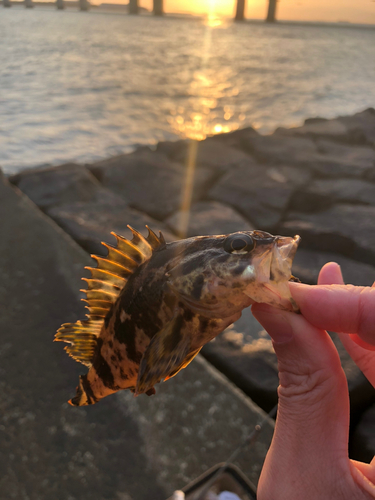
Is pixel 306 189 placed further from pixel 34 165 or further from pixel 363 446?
pixel 34 165

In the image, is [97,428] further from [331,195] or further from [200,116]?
[200,116]

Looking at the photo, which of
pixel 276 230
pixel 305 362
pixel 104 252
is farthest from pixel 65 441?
pixel 276 230

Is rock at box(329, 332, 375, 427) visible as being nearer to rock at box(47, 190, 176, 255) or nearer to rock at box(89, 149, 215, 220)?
rock at box(47, 190, 176, 255)

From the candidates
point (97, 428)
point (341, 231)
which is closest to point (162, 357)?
point (97, 428)

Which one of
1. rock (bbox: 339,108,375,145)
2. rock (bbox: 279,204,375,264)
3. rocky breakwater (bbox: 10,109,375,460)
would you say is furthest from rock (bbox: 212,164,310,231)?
rock (bbox: 339,108,375,145)

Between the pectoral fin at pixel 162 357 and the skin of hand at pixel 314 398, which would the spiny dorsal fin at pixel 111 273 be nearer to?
the pectoral fin at pixel 162 357

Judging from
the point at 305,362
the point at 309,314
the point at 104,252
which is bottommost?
the point at 104,252
